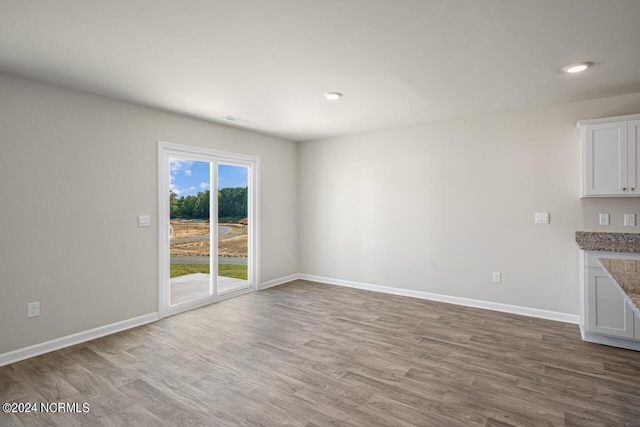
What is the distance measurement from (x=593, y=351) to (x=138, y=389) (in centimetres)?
396

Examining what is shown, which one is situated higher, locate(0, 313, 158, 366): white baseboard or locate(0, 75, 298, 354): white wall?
locate(0, 75, 298, 354): white wall

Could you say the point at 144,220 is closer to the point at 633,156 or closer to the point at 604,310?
the point at 604,310

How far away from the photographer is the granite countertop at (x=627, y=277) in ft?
4.35

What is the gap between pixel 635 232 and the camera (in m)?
3.47

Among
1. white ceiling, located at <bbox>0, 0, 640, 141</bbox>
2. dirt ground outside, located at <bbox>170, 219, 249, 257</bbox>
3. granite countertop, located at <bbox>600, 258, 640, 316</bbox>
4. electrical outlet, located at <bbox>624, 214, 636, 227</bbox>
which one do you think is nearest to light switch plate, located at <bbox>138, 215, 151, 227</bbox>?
dirt ground outside, located at <bbox>170, 219, 249, 257</bbox>

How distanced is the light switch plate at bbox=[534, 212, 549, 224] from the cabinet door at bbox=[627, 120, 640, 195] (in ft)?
2.64

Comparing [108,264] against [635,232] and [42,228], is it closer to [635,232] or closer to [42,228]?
[42,228]

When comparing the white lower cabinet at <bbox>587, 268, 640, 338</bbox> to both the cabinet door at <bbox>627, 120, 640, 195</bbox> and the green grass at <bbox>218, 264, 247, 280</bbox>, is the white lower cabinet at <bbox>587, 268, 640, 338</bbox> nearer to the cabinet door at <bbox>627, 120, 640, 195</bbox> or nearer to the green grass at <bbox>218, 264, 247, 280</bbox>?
the cabinet door at <bbox>627, 120, 640, 195</bbox>

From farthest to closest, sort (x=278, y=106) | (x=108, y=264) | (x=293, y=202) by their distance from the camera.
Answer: (x=293, y=202), (x=278, y=106), (x=108, y=264)

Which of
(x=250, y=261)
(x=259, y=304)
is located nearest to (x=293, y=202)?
(x=250, y=261)

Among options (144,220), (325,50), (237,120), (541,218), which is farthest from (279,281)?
(325,50)

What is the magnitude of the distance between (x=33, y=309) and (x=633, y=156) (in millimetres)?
5954

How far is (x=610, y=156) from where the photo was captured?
3371 mm

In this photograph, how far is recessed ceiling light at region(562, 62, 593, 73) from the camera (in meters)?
2.76
